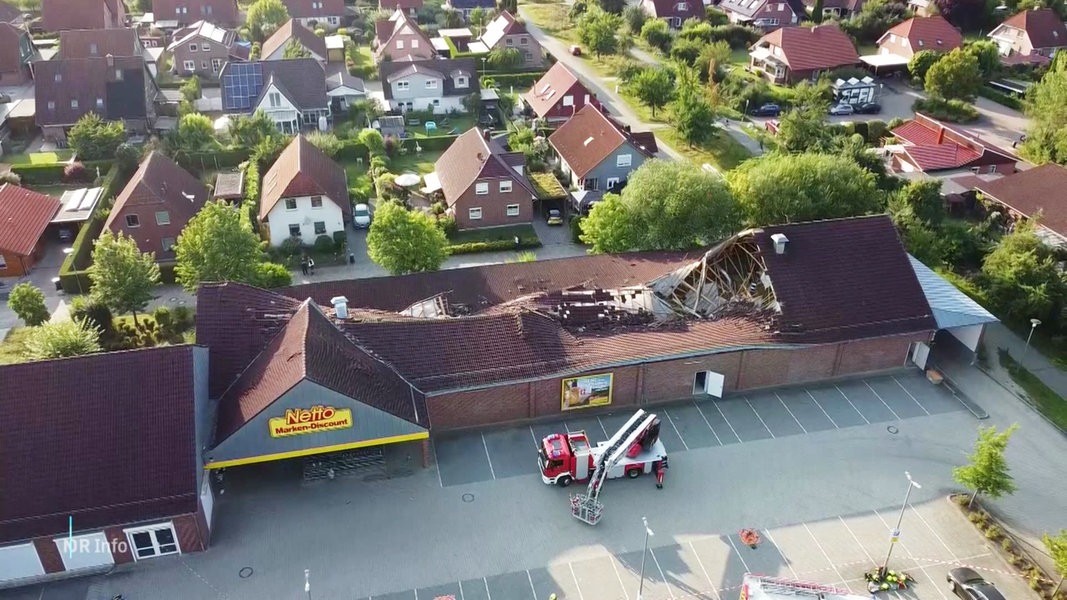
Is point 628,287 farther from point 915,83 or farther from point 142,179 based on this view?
point 915,83

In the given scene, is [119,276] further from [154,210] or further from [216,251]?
[154,210]

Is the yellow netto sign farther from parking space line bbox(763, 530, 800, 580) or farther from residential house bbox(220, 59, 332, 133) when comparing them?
residential house bbox(220, 59, 332, 133)

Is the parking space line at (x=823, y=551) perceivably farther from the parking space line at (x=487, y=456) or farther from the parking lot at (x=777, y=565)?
the parking space line at (x=487, y=456)

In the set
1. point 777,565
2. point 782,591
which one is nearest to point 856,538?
point 777,565

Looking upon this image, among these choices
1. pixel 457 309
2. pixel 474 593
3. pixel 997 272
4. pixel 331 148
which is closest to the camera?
pixel 474 593

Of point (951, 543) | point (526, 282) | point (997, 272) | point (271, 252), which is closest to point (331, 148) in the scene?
point (271, 252)

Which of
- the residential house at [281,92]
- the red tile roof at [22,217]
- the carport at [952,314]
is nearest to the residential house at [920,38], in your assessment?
the carport at [952,314]
